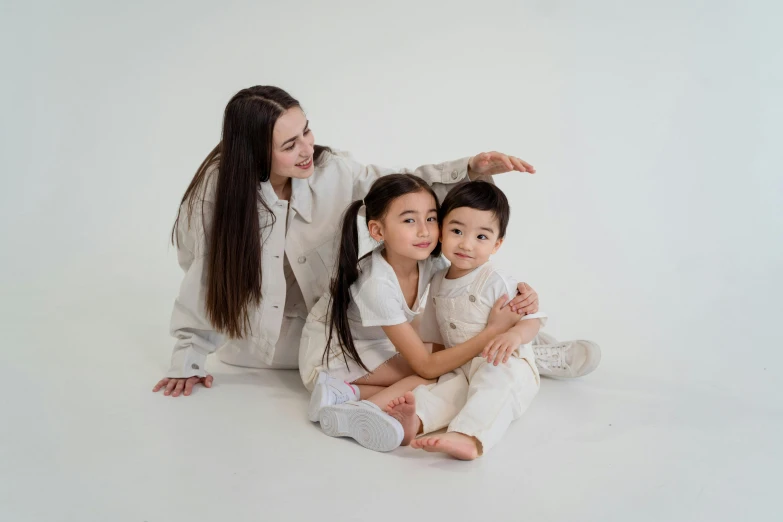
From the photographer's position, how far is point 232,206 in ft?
8.05

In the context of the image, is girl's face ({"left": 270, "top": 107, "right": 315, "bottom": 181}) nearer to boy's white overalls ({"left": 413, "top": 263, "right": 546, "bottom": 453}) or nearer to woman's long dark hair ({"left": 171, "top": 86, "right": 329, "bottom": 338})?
woman's long dark hair ({"left": 171, "top": 86, "right": 329, "bottom": 338})

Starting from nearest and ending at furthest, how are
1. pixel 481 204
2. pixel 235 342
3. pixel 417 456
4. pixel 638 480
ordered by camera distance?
pixel 638 480 → pixel 417 456 → pixel 481 204 → pixel 235 342

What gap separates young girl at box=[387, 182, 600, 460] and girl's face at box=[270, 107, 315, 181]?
0.49 m

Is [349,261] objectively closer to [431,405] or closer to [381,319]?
[381,319]

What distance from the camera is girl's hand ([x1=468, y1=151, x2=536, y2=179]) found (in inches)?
96.0

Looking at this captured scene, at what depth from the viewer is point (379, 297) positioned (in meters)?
2.34

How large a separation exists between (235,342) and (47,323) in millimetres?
882

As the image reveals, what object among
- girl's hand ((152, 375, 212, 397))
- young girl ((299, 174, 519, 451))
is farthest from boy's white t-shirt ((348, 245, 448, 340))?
girl's hand ((152, 375, 212, 397))

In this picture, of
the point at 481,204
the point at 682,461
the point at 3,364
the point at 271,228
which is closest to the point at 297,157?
the point at 271,228

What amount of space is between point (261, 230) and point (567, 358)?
115 centimetres

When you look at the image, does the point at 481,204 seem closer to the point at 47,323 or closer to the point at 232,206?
the point at 232,206

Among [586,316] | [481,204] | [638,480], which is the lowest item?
[638,480]

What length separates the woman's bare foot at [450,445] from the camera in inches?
78.8

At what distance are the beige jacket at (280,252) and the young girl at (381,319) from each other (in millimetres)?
147
